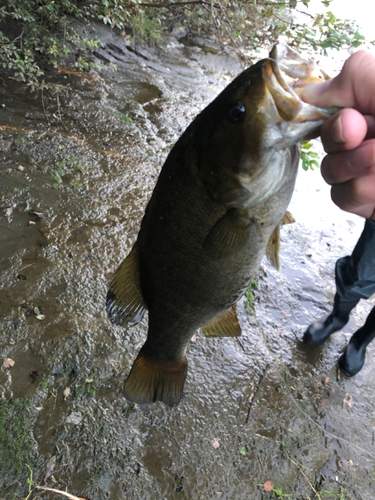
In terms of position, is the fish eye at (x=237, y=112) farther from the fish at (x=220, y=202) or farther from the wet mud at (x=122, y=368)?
the wet mud at (x=122, y=368)

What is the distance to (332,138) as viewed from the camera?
1029 millimetres

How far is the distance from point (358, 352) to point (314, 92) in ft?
8.58

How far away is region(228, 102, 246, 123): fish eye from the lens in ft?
3.92

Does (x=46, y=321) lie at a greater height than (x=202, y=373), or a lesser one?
lesser

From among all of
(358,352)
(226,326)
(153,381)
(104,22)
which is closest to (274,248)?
(226,326)

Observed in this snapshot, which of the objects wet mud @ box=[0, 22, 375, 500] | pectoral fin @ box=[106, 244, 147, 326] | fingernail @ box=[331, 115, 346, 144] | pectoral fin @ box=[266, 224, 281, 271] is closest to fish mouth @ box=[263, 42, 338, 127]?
fingernail @ box=[331, 115, 346, 144]

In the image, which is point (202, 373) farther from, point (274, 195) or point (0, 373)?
point (274, 195)

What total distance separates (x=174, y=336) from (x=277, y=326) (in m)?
1.72

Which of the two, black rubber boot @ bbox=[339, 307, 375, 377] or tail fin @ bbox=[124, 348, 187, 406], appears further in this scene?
black rubber boot @ bbox=[339, 307, 375, 377]

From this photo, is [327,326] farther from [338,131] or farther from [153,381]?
[338,131]

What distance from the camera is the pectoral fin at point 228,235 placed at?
1.35m

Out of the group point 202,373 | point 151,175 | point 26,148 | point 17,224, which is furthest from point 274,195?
point 26,148

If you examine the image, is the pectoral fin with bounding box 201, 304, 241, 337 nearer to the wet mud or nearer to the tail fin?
the tail fin

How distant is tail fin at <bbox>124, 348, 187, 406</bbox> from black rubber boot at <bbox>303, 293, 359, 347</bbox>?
5.48 feet
